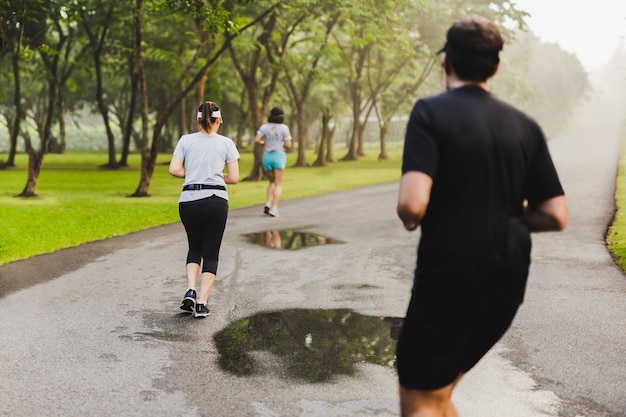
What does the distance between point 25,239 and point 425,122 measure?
35.3 feet

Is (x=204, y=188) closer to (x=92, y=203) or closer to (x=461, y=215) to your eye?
(x=461, y=215)

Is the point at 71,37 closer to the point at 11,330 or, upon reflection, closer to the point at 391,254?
the point at 391,254

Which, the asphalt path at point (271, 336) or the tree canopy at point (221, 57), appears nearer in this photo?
the asphalt path at point (271, 336)

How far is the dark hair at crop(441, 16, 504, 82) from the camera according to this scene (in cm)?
292

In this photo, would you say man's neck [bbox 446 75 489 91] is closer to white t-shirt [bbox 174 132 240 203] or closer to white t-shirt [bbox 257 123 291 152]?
white t-shirt [bbox 174 132 240 203]

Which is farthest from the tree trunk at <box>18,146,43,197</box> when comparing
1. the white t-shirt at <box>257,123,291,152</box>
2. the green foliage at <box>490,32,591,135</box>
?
the green foliage at <box>490,32,591,135</box>

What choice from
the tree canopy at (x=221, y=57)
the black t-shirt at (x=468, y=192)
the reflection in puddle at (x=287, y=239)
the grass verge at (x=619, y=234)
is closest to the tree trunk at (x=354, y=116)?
the tree canopy at (x=221, y=57)

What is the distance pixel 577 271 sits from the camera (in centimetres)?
975

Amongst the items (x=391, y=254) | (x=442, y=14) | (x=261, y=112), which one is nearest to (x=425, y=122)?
(x=391, y=254)

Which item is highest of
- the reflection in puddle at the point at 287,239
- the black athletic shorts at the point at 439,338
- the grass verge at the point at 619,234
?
the black athletic shorts at the point at 439,338

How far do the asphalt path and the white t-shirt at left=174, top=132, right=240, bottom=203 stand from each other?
3.63 feet

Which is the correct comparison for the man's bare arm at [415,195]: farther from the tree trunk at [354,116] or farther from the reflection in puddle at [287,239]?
the tree trunk at [354,116]

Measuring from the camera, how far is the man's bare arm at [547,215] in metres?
3.06

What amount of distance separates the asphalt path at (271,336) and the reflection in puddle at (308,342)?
0.02m
